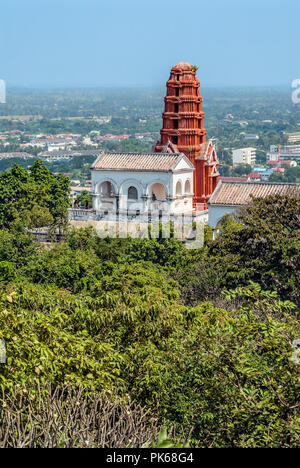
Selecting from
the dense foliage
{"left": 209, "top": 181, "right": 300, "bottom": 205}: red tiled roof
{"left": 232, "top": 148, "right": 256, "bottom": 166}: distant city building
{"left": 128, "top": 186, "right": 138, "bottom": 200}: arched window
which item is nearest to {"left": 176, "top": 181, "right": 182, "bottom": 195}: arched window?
{"left": 128, "top": 186, "right": 138, "bottom": 200}: arched window

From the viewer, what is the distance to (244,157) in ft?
419

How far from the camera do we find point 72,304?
46.9ft

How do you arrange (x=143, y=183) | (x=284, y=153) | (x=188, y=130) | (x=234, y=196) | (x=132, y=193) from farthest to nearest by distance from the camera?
(x=284, y=153) → (x=188, y=130) → (x=132, y=193) → (x=143, y=183) → (x=234, y=196)

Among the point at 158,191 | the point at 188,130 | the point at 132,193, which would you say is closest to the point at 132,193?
the point at 132,193

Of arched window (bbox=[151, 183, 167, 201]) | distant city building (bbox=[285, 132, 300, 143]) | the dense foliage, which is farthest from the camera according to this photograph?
distant city building (bbox=[285, 132, 300, 143])

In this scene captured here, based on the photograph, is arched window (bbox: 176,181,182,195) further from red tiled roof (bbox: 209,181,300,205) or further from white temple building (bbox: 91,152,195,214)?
red tiled roof (bbox: 209,181,300,205)

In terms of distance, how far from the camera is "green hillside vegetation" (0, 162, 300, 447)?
989 centimetres

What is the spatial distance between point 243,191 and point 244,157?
100230 millimetres

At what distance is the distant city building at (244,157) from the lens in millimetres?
127062

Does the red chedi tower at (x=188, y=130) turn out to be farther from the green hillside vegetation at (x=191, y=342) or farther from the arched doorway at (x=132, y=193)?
the green hillside vegetation at (x=191, y=342)

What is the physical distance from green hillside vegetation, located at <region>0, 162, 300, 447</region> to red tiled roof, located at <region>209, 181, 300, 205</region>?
6.24m

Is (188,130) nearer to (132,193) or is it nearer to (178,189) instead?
(178,189)

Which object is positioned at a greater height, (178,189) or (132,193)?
(178,189)
